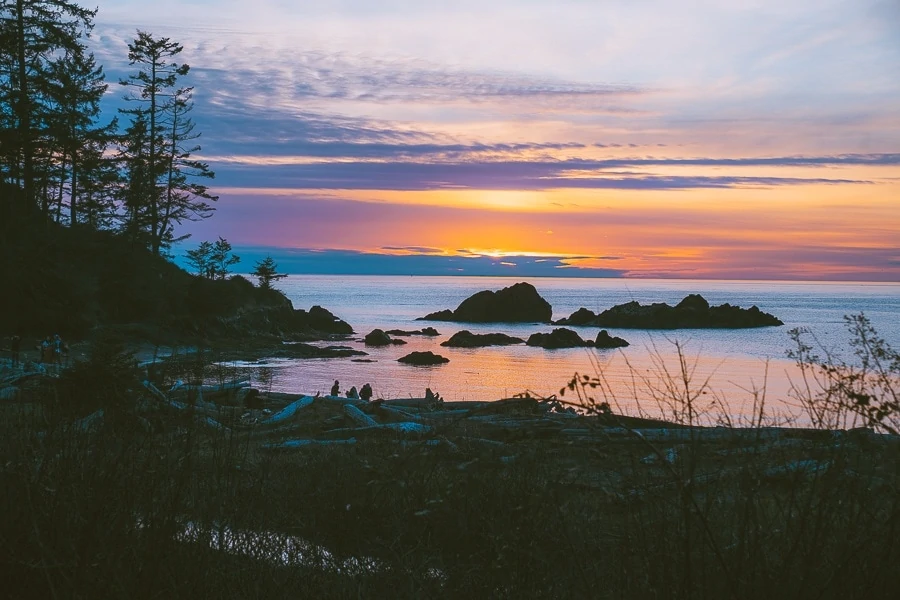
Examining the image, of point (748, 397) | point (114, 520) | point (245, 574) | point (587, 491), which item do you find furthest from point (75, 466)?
point (748, 397)

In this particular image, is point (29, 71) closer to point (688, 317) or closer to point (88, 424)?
point (88, 424)

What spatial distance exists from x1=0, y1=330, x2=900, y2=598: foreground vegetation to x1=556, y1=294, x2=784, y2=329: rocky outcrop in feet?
230

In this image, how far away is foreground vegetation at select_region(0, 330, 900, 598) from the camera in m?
3.35

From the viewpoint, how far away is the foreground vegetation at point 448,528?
335 centimetres

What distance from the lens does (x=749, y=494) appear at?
10.0 feet

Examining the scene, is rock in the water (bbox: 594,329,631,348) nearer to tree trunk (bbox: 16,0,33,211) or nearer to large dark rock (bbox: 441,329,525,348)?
large dark rock (bbox: 441,329,525,348)

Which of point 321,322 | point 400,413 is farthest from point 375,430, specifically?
point 321,322

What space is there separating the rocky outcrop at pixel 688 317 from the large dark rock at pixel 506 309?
370 inches

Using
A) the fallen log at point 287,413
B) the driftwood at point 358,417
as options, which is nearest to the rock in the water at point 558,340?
the fallen log at point 287,413

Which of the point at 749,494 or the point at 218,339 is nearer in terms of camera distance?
the point at 749,494

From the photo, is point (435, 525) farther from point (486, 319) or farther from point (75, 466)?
point (486, 319)

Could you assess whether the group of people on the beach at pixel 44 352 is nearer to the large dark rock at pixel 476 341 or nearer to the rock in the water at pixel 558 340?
the large dark rock at pixel 476 341

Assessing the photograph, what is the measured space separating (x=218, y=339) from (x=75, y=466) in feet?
133

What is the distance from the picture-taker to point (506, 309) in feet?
290
